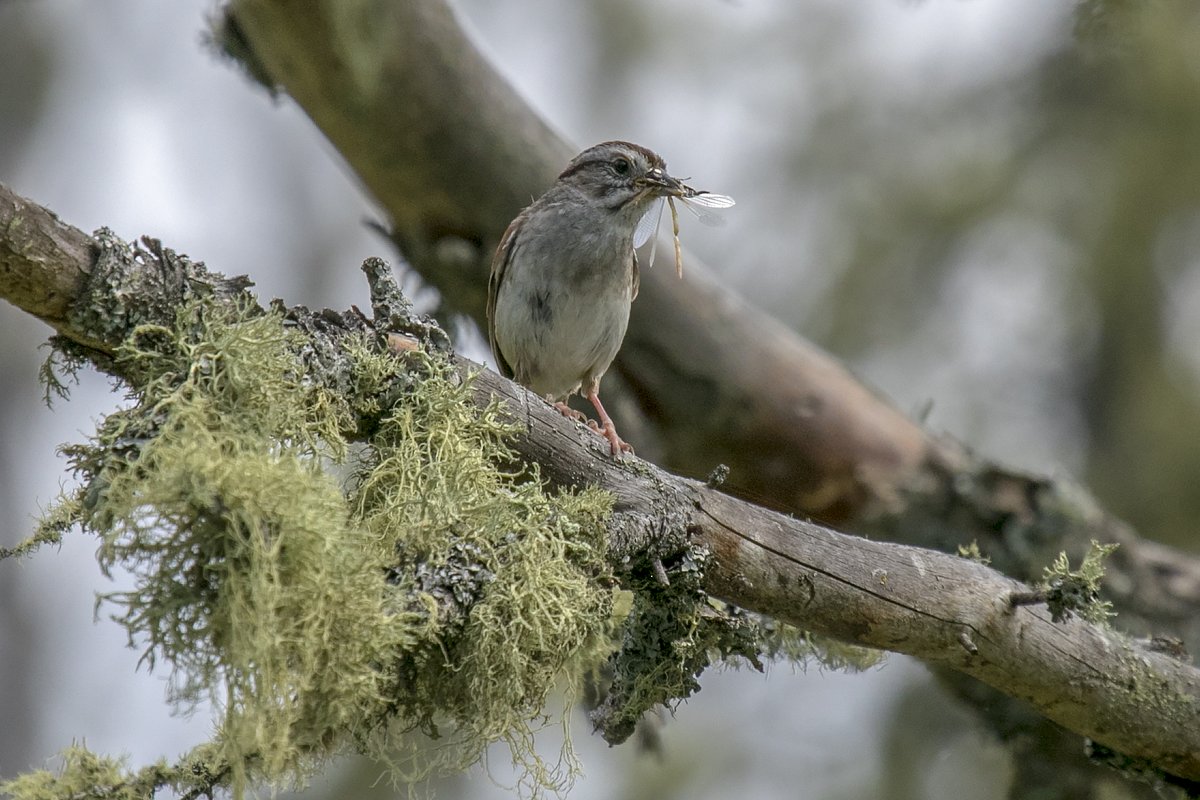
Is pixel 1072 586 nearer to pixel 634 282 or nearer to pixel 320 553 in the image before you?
pixel 320 553

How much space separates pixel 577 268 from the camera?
214 inches

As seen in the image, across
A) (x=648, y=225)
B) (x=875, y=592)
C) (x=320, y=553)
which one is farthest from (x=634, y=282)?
(x=320, y=553)

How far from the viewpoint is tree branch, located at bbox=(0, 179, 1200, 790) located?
10.6 ft

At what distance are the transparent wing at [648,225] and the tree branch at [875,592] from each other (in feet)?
7.59

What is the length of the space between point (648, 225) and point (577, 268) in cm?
46

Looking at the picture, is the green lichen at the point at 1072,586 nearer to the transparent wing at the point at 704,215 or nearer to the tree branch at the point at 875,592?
the tree branch at the point at 875,592

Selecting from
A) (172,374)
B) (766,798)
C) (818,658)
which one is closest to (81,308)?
(172,374)

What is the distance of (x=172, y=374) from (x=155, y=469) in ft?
1.00

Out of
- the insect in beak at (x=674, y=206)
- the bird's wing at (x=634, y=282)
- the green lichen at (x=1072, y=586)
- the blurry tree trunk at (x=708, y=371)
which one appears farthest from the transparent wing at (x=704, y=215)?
the green lichen at (x=1072, y=586)

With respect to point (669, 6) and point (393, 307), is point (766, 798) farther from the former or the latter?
point (669, 6)

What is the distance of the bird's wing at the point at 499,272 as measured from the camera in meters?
5.51

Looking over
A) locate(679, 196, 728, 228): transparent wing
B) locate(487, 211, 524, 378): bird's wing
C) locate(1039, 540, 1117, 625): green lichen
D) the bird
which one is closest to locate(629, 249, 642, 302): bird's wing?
the bird

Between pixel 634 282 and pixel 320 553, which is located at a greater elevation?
pixel 634 282

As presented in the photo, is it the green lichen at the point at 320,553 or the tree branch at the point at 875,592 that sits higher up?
the tree branch at the point at 875,592
